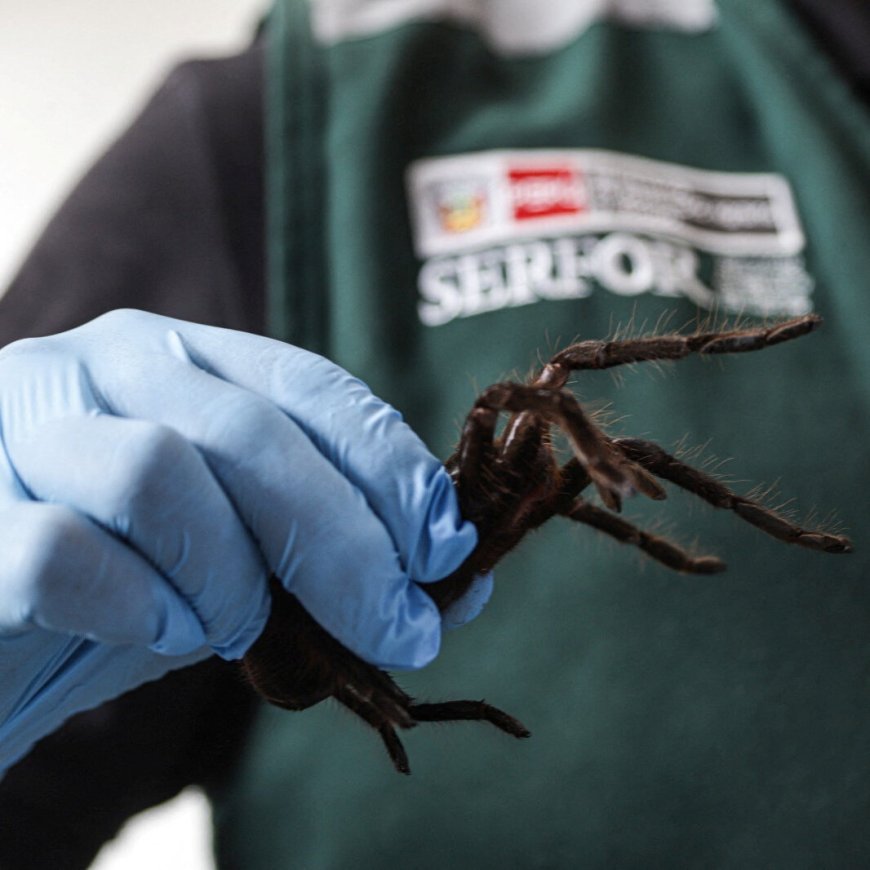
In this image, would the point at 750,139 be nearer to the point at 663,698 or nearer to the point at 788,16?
the point at 788,16

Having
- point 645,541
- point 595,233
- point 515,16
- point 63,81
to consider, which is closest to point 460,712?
point 645,541

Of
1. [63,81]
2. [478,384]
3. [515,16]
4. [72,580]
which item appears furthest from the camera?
[63,81]

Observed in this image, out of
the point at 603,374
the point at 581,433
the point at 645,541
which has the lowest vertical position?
the point at 603,374

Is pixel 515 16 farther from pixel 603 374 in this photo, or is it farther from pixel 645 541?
pixel 645 541

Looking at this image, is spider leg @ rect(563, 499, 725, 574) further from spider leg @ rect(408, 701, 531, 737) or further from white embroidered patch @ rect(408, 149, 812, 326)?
white embroidered patch @ rect(408, 149, 812, 326)

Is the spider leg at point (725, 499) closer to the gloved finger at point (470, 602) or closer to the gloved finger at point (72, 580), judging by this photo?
the gloved finger at point (470, 602)

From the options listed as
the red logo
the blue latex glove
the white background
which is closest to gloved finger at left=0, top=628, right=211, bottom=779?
the blue latex glove

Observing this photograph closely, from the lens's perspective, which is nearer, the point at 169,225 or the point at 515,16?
the point at 169,225

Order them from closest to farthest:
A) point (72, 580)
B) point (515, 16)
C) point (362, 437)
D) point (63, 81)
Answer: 1. point (72, 580)
2. point (362, 437)
3. point (515, 16)
4. point (63, 81)
